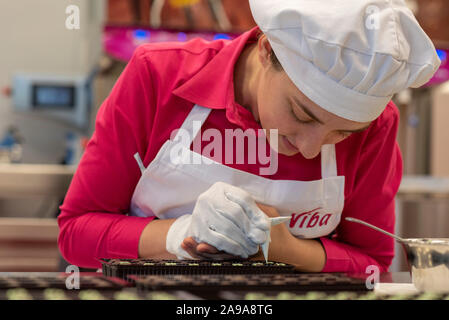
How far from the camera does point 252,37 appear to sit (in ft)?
4.29

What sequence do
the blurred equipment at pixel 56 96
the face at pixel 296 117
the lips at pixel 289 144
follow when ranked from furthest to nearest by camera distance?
the blurred equipment at pixel 56 96, the lips at pixel 289 144, the face at pixel 296 117

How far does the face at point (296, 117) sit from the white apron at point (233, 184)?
15 centimetres

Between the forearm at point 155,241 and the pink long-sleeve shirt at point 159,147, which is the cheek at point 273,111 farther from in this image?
the forearm at point 155,241

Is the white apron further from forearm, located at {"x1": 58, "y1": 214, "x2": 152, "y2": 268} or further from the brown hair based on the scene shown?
the brown hair

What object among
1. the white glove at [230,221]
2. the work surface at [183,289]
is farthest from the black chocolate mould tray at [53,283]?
the white glove at [230,221]

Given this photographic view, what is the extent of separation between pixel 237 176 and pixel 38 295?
0.70 m

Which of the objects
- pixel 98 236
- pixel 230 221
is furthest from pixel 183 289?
pixel 98 236

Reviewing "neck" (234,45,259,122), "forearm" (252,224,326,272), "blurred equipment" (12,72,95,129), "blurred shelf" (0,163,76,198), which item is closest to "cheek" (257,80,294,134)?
"neck" (234,45,259,122)

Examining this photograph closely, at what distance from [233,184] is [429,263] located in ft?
1.64

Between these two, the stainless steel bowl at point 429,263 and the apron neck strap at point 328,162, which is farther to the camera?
the apron neck strap at point 328,162

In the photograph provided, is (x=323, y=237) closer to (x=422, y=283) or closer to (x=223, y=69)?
(x=223, y=69)

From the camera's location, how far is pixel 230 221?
0.97 meters

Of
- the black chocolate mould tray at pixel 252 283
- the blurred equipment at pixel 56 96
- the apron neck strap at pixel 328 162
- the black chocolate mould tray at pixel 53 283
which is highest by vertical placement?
the blurred equipment at pixel 56 96

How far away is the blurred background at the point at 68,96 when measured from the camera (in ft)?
8.49
